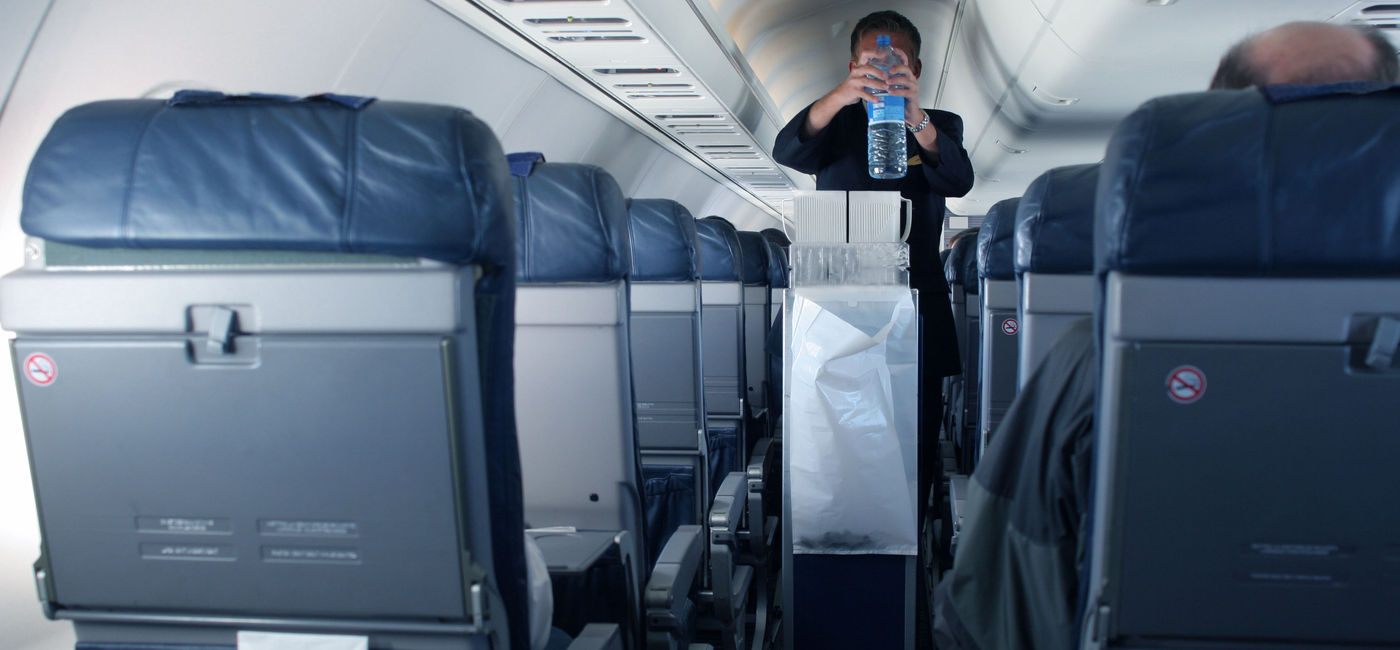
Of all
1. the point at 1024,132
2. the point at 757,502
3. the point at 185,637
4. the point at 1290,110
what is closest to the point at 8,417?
the point at 185,637

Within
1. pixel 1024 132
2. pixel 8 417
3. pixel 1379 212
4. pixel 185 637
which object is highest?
pixel 1024 132

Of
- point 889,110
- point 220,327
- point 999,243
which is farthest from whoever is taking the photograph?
point 999,243

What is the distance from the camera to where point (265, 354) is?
1333mm

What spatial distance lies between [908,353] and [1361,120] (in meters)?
1.58

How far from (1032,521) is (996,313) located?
5.08 feet

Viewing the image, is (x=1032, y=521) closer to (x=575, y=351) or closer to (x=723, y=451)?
(x=575, y=351)

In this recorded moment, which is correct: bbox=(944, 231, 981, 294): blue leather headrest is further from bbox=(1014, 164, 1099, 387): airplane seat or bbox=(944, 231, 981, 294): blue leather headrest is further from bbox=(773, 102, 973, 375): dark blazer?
bbox=(1014, 164, 1099, 387): airplane seat

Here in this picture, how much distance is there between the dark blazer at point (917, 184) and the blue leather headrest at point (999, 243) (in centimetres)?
21

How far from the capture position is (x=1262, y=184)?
1208 mm

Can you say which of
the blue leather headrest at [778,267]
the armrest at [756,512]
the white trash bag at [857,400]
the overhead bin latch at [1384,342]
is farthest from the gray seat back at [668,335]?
the blue leather headrest at [778,267]

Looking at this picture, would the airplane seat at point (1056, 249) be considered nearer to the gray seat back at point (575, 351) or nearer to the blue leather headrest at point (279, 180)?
the gray seat back at point (575, 351)

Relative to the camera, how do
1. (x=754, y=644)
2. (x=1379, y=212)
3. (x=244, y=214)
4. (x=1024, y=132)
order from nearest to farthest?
1. (x=1379, y=212)
2. (x=244, y=214)
3. (x=754, y=644)
4. (x=1024, y=132)

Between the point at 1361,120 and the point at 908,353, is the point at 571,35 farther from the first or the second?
the point at 1361,120

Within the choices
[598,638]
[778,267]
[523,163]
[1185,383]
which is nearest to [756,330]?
[778,267]
